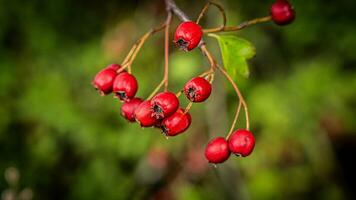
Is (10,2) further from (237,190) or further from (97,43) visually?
(237,190)

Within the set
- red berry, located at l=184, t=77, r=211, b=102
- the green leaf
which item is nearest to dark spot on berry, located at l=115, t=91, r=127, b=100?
red berry, located at l=184, t=77, r=211, b=102

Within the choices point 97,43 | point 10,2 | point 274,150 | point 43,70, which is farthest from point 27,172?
point 274,150

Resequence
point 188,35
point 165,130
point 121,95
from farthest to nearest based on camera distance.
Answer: point 121,95 → point 165,130 → point 188,35

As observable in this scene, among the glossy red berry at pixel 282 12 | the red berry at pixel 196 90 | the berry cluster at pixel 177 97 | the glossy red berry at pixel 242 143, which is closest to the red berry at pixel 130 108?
the berry cluster at pixel 177 97

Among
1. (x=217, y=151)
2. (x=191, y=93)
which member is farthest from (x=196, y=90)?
(x=217, y=151)

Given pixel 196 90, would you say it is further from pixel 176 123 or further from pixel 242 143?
pixel 242 143

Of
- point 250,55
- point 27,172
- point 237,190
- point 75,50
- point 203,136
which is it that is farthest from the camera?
point 75,50

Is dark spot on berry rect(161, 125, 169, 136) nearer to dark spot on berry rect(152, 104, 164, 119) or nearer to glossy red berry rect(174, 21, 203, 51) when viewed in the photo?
dark spot on berry rect(152, 104, 164, 119)
